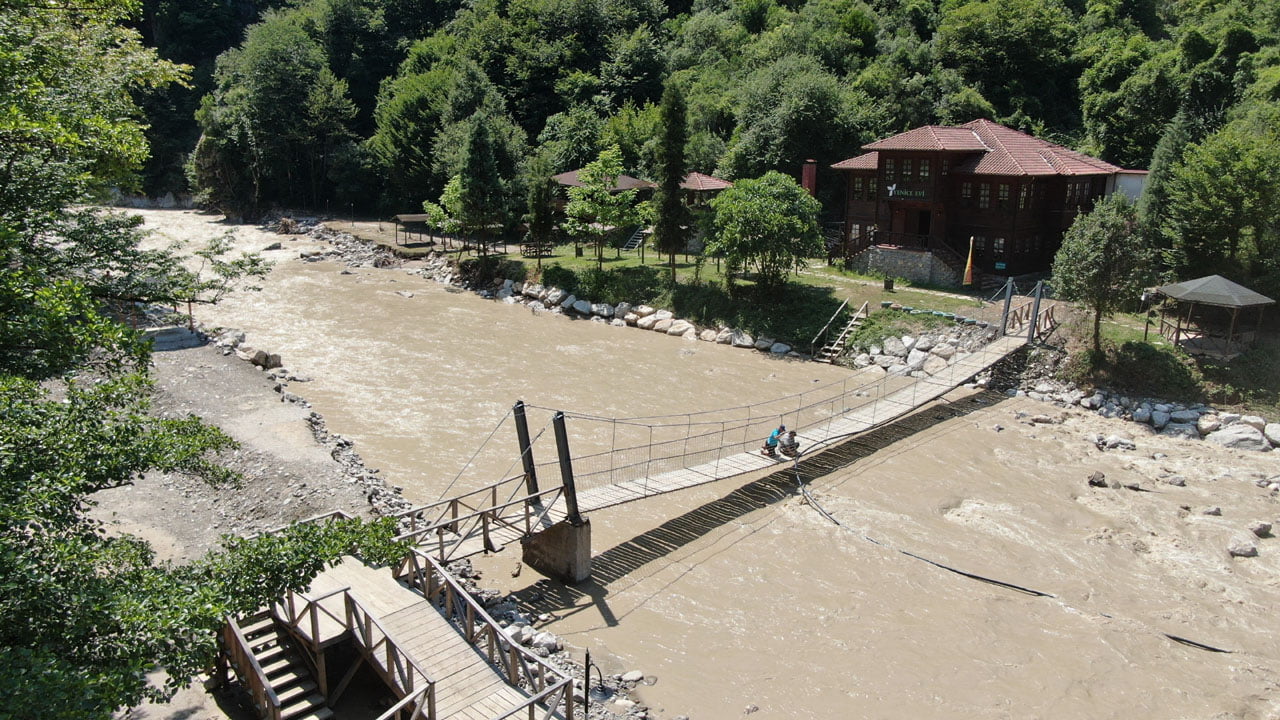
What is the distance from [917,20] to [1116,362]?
117 ft

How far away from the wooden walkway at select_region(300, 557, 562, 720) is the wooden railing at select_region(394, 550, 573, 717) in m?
0.15

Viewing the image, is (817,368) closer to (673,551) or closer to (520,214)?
(673,551)

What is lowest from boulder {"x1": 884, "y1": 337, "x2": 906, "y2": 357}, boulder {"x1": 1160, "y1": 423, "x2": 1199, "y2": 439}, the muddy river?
the muddy river

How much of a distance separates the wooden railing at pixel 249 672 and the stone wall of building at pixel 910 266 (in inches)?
1043

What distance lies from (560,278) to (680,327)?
7.75 m

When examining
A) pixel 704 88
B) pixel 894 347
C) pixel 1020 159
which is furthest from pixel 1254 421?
pixel 704 88

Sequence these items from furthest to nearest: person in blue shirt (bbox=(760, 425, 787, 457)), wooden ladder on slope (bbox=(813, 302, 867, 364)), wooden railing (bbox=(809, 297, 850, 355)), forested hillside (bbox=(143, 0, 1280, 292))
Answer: forested hillside (bbox=(143, 0, 1280, 292))
wooden railing (bbox=(809, 297, 850, 355))
wooden ladder on slope (bbox=(813, 302, 867, 364))
person in blue shirt (bbox=(760, 425, 787, 457))

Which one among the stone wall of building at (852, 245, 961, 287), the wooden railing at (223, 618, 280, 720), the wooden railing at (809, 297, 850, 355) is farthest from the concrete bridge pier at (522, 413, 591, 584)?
the stone wall of building at (852, 245, 961, 287)

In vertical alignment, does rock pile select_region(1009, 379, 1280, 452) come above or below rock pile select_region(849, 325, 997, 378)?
below

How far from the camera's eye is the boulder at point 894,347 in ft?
89.0

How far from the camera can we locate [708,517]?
17297mm

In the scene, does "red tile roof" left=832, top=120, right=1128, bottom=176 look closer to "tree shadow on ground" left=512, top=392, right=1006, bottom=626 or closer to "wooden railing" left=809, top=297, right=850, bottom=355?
"wooden railing" left=809, top=297, right=850, bottom=355

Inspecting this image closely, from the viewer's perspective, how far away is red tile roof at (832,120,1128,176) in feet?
99.1

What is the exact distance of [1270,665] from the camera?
504 inches
